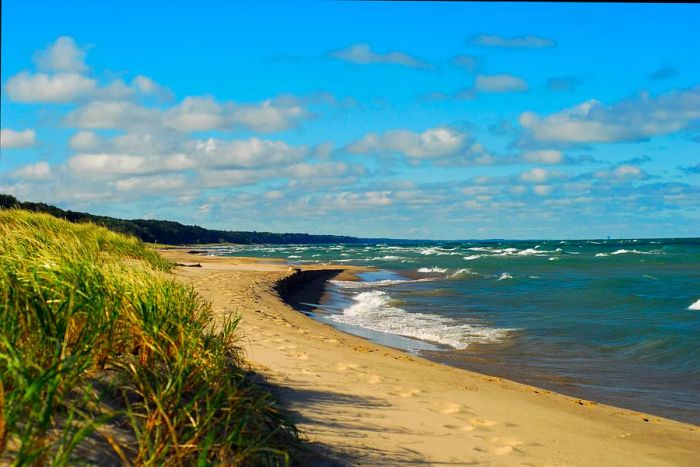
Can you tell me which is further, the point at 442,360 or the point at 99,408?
the point at 442,360

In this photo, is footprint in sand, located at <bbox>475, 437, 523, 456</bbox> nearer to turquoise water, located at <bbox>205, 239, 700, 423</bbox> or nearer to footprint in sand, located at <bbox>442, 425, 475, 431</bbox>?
footprint in sand, located at <bbox>442, 425, 475, 431</bbox>

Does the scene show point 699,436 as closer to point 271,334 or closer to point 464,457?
point 464,457

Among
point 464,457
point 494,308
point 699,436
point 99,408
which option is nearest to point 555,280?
point 494,308

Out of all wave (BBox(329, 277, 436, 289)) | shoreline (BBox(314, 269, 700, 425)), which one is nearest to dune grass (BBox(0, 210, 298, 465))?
shoreline (BBox(314, 269, 700, 425))

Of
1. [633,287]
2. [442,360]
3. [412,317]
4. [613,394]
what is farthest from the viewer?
[633,287]

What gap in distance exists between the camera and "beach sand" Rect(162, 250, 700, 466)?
521 cm

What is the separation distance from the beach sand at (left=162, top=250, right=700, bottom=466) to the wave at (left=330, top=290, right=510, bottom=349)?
4215 mm

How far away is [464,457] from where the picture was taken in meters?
5.20

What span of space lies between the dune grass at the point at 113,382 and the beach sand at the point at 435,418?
0.79 m

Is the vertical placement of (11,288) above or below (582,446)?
above

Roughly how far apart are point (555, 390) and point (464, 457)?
5217mm

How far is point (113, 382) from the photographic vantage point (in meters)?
3.82

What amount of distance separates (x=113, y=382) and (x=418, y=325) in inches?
529

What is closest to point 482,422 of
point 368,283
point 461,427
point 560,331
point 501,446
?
point 461,427
